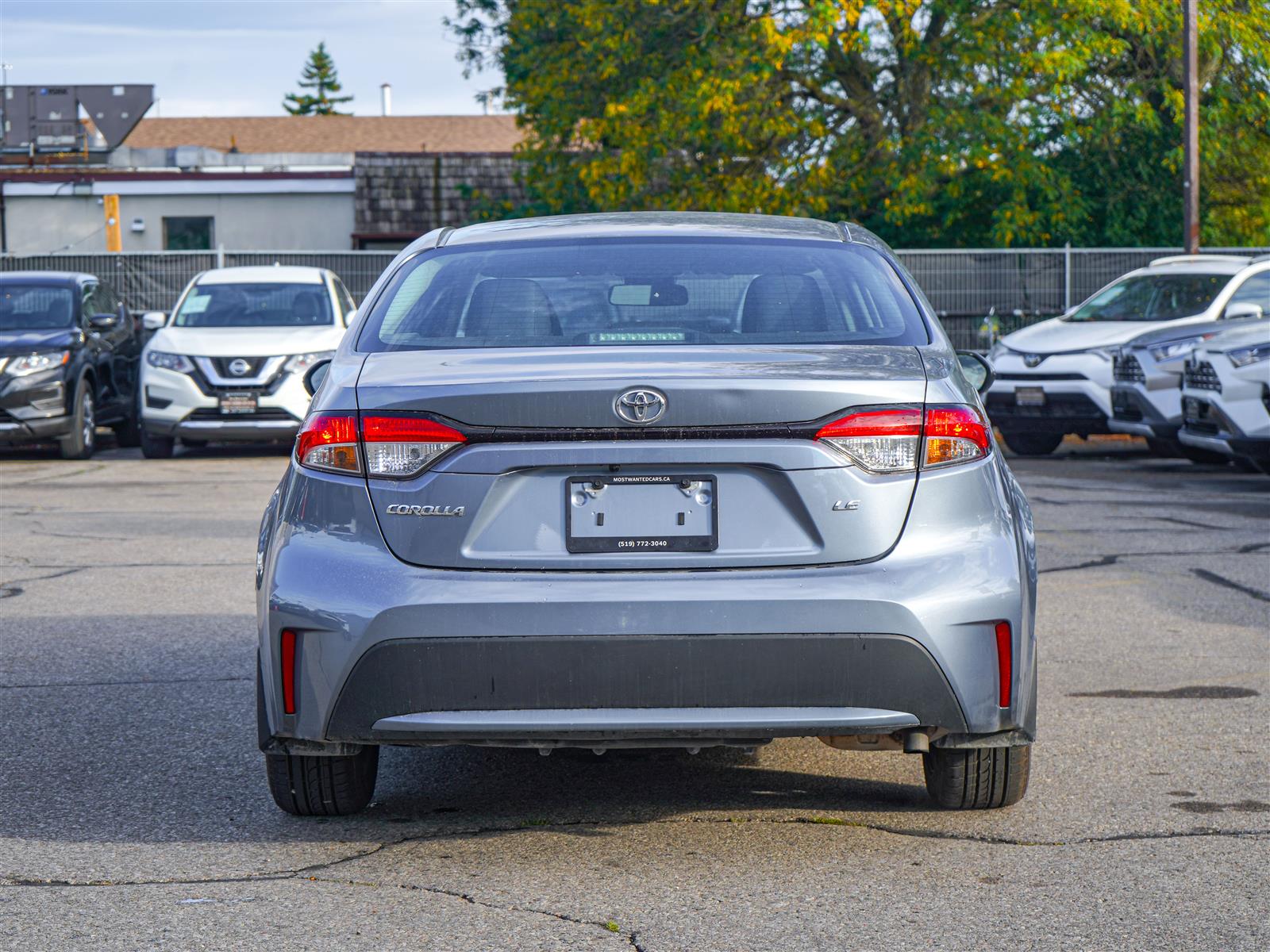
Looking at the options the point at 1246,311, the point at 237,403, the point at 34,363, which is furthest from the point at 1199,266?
the point at 34,363

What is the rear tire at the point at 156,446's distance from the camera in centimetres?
1648

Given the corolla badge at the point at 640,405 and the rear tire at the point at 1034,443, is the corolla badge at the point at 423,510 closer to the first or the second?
the corolla badge at the point at 640,405

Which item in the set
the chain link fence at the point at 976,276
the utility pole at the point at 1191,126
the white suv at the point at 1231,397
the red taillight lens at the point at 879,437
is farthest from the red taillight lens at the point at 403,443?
the chain link fence at the point at 976,276

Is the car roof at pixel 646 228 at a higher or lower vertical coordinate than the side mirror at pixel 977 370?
higher

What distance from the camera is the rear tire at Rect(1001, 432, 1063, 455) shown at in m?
16.9

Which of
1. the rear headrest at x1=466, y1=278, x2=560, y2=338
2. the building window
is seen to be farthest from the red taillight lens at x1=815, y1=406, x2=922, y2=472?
the building window

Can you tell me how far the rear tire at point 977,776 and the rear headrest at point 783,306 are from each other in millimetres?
1148

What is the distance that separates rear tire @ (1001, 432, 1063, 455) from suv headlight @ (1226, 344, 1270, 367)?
399 cm

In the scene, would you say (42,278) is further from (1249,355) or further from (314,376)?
(314,376)

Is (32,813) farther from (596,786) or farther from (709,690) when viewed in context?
(709,690)

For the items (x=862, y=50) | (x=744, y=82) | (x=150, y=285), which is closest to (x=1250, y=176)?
(x=862, y=50)

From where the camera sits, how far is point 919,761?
17.2ft

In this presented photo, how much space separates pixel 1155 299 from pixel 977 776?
13.4 meters

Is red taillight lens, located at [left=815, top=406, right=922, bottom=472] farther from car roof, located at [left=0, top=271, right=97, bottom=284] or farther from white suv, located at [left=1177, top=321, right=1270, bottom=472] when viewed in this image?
car roof, located at [left=0, top=271, right=97, bottom=284]
